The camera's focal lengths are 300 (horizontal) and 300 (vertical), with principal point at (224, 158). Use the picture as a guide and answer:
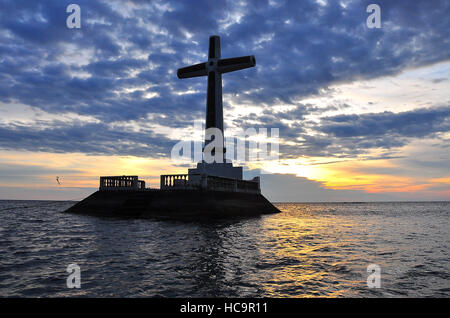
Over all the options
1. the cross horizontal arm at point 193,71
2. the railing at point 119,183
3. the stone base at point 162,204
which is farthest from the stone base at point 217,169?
the cross horizontal arm at point 193,71

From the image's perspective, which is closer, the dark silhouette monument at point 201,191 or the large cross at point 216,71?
the dark silhouette monument at point 201,191

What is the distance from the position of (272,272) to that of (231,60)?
4593cm

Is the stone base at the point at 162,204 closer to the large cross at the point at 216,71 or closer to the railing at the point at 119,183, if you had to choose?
the railing at the point at 119,183

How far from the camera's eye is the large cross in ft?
166

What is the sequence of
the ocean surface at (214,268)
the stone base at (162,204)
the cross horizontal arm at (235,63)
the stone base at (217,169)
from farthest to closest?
the cross horizontal arm at (235,63), the stone base at (217,169), the stone base at (162,204), the ocean surface at (214,268)

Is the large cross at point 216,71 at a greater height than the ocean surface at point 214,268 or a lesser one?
greater

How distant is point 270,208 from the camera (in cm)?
6034

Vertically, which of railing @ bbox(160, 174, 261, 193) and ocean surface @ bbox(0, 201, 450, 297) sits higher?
railing @ bbox(160, 174, 261, 193)

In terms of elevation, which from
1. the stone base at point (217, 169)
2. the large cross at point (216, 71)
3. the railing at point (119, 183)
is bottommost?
the railing at point (119, 183)

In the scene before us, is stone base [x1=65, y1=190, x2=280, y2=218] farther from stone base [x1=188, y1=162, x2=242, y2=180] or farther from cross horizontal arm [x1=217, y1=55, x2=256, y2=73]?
cross horizontal arm [x1=217, y1=55, x2=256, y2=73]

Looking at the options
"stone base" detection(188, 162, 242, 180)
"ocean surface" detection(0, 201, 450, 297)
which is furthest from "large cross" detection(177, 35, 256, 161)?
"ocean surface" detection(0, 201, 450, 297)

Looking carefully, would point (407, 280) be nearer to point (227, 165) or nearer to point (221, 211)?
point (221, 211)

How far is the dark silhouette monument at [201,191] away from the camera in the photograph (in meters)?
34.4

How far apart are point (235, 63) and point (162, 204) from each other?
1121 inches
